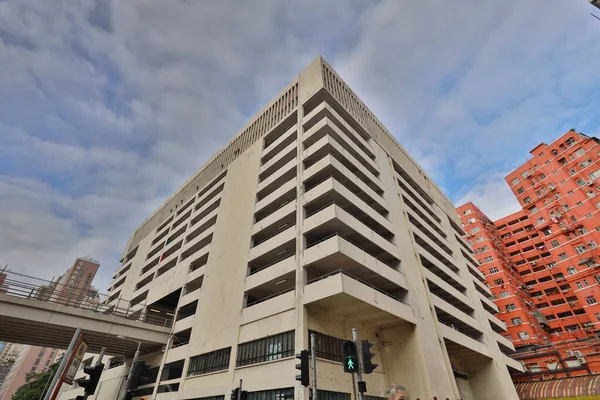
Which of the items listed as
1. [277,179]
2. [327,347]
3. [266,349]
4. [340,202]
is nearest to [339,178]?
[340,202]

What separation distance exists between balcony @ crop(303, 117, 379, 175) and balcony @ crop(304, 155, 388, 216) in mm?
3084

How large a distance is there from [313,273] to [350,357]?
36.3 ft

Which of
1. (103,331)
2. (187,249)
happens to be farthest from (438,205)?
(103,331)

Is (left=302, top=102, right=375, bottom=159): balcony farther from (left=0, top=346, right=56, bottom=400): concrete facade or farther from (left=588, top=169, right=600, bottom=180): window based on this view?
(left=0, top=346, right=56, bottom=400): concrete facade

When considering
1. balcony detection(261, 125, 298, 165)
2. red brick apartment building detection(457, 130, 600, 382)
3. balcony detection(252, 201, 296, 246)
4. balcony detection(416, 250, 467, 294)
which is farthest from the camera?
red brick apartment building detection(457, 130, 600, 382)

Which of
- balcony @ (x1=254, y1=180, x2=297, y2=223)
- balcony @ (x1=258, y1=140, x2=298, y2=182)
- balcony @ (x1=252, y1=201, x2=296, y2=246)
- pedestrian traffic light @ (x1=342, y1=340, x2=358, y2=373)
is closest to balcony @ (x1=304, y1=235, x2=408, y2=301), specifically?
balcony @ (x1=252, y1=201, x2=296, y2=246)

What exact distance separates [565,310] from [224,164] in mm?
62103

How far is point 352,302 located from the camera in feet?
55.3

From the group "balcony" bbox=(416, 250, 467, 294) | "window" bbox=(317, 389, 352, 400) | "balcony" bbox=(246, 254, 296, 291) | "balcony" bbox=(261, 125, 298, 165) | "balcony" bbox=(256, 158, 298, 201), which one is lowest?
"window" bbox=(317, 389, 352, 400)

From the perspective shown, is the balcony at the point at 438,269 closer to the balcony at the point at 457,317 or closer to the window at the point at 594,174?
the balcony at the point at 457,317

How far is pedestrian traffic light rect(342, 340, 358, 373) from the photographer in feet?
28.4

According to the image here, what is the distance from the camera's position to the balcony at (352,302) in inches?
627

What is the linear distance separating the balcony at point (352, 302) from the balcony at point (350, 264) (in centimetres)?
97

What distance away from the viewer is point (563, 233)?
170 ft
